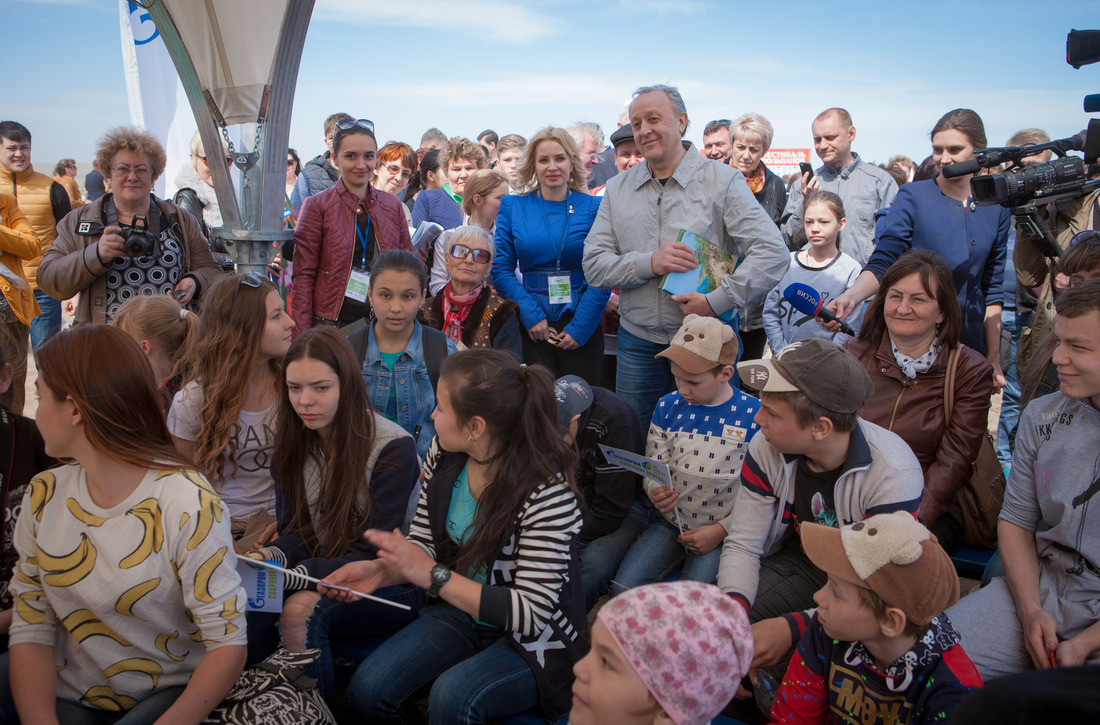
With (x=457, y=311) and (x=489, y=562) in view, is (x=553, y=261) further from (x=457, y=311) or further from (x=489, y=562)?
(x=489, y=562)

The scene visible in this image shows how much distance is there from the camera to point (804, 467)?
2371 mm

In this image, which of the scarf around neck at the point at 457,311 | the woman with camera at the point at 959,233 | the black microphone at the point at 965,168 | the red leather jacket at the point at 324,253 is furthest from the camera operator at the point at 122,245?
the black microphone at the point at 965,168

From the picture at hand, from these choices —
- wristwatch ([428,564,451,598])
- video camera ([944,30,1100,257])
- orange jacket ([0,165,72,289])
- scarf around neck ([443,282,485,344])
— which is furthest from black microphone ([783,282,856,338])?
orange jacket ([0,165,72,289])

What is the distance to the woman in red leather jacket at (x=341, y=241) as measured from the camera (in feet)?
13.9

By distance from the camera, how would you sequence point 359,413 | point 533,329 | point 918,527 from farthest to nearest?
1. point 533,329
2. point 359,413
3. point 918,527

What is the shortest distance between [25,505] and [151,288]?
2312 millimetres

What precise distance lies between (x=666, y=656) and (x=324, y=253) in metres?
3.52

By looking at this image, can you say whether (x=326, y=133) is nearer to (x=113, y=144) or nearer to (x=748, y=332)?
(x=113, y=144)

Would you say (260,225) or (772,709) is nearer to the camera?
(772,709)

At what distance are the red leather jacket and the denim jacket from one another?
3.70 feet

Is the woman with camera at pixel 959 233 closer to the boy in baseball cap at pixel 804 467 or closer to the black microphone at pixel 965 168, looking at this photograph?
the black microphone at pixel 965 168

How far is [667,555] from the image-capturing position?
2.82 metres

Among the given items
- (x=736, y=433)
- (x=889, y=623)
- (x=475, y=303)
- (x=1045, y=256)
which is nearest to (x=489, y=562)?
(x=889, y=623)

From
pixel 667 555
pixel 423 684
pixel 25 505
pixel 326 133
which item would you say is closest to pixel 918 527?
pixel 667 555
